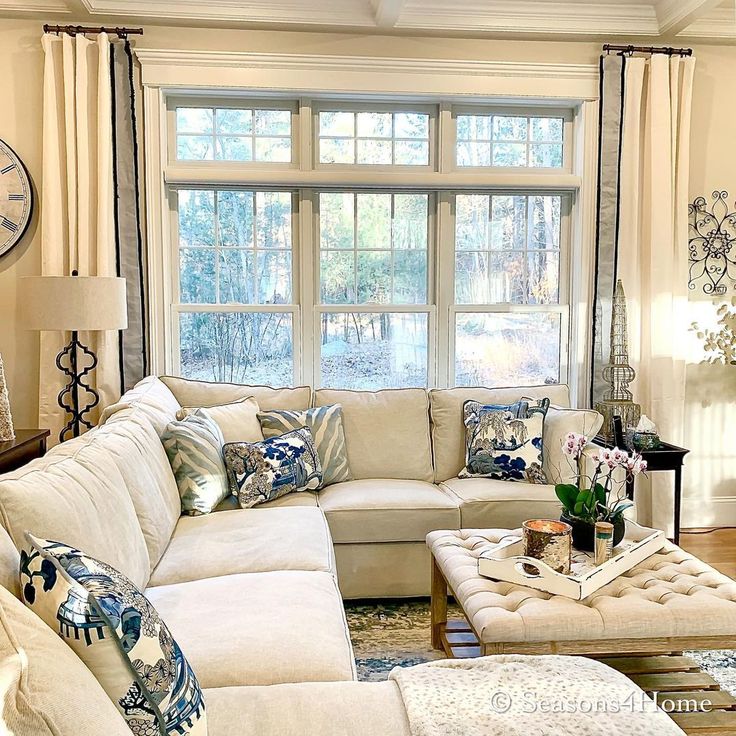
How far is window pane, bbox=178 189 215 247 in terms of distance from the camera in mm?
4102

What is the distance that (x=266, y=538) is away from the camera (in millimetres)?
2609

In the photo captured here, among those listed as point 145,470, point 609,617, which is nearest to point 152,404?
point 145,470

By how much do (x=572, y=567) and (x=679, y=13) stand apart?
10.0ft

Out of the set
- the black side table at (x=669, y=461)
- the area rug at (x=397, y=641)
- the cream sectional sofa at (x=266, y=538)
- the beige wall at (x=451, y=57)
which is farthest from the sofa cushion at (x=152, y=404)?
the black side table at (x=669, y=461)

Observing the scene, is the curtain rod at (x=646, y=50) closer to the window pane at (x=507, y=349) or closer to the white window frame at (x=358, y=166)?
the white window frame at (x=358, y=166)

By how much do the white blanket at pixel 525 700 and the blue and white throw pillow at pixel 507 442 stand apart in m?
1.87

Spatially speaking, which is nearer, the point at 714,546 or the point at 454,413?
the point at 454,413

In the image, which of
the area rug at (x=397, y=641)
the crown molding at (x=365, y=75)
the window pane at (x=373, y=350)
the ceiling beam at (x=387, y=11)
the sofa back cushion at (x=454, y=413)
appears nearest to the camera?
the area rug at (x=397, y=641)

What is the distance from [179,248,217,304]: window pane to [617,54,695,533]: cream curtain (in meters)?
2.26

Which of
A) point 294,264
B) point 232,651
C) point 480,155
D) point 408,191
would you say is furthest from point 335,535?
point 480,155

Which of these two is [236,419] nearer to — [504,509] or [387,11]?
[504,509]

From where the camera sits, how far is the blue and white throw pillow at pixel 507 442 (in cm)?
351

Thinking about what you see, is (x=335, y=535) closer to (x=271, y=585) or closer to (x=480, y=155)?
(x=271, y=585)

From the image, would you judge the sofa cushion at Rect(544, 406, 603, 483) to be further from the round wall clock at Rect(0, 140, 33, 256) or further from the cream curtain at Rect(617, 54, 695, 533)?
the round wall clock at Rect(0, 140, 33, 256)
